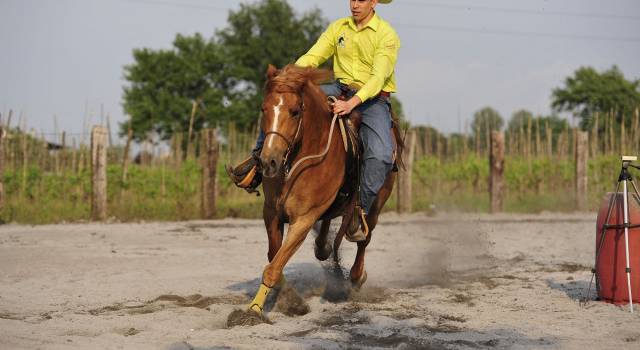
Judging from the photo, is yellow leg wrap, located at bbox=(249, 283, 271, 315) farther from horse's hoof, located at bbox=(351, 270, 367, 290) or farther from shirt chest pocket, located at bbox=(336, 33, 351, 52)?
shirt chest pocket, located at bbox=(336, 33, 351, 52)

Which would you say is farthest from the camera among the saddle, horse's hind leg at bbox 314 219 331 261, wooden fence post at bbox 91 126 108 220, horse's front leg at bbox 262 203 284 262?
wooden fence post at bbox 91 126 108 220

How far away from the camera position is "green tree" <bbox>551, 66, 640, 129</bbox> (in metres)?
57.0

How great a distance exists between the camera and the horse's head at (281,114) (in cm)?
585

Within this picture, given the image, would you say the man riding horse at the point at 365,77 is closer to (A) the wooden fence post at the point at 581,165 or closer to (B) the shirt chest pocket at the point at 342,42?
(B) the shirt chest pocket at the point at 342,42

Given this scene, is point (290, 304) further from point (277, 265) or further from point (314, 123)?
point (314, 123)

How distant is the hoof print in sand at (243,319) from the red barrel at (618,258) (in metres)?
3.54

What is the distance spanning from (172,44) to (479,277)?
51.7 meters

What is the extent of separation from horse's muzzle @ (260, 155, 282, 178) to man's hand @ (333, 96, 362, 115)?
130cm

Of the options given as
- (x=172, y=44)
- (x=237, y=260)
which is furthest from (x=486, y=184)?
(x=172, y=44)

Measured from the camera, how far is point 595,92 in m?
57.7

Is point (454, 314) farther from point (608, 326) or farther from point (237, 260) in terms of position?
point (237, 260)

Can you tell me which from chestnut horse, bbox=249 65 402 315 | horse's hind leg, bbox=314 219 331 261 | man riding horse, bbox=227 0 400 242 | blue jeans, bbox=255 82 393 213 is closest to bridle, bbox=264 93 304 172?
chestnut horse, bbox=249 65 402 315

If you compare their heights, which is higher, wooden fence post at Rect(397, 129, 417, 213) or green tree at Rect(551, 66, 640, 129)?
green tree at Rect(551, 66, 640, 129)

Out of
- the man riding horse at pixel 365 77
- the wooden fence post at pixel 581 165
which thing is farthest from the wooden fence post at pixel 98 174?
the wooden fence post at pixel 581 165
